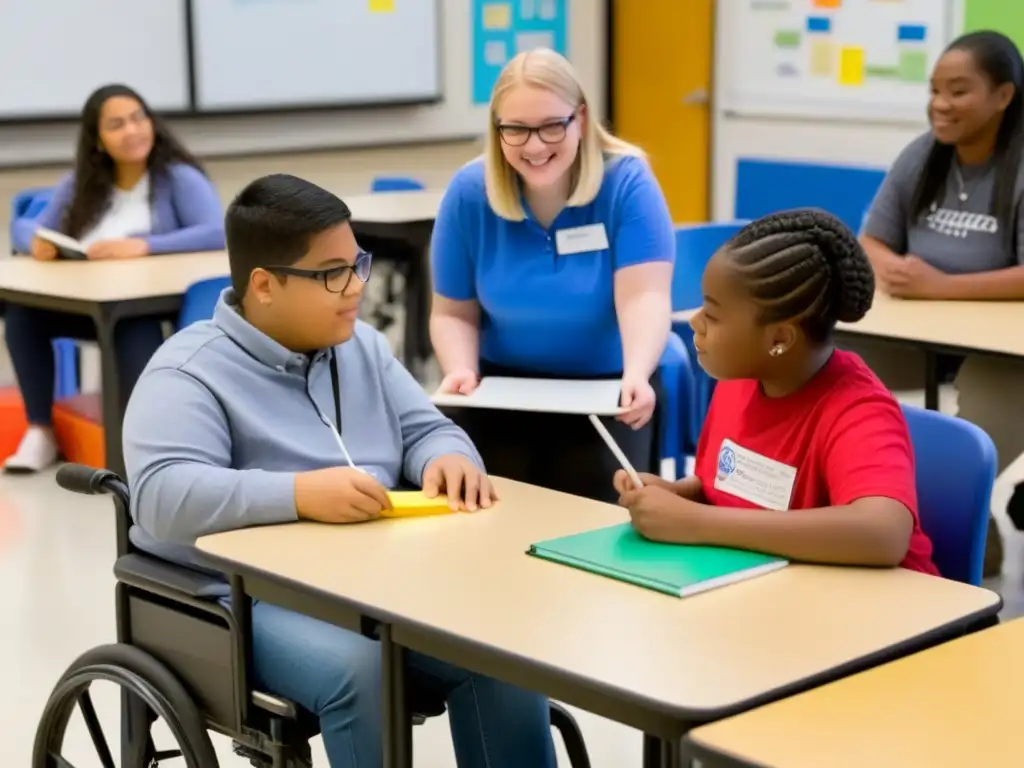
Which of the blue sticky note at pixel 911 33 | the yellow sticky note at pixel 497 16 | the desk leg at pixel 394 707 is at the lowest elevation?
the desk leg at pixel 394 707

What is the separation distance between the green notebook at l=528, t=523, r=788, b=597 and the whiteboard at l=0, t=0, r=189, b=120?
186 inches

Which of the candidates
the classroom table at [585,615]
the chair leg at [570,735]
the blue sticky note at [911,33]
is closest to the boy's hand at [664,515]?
the classroom table at [585,615]

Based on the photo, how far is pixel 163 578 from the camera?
7.02 feet

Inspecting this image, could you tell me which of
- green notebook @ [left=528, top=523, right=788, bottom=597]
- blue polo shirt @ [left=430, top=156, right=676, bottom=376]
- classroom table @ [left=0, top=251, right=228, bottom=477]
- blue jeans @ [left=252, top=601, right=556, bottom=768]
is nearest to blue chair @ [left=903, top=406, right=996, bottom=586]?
green notebook @ [left=528, top=523, right=788, bottom=597]

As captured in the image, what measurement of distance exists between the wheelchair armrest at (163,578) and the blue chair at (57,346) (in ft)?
10.2

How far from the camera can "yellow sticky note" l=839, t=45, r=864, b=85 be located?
6.76 m

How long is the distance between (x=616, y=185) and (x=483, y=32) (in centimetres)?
478

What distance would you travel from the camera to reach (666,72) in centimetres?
774

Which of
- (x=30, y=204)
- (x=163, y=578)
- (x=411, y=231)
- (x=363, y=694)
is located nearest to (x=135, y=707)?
(x=163, y=578)

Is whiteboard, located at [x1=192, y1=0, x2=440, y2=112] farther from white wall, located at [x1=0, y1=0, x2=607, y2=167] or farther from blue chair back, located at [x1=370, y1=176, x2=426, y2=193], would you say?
blue chair back, located at [x1=370, y1=176, x2=426, y2=193]

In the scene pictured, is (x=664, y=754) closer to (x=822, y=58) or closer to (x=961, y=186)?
(x=961, y=186)

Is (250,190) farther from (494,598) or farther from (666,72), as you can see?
(666,72)

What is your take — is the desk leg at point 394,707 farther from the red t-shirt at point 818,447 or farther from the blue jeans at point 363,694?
the red t-shirt at point 818,447

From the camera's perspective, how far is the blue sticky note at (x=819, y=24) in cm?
688
